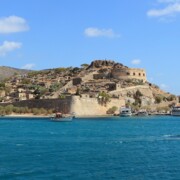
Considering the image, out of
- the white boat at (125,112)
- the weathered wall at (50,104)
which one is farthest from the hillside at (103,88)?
the white boat at (125,112)

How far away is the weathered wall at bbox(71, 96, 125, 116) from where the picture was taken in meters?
88.9

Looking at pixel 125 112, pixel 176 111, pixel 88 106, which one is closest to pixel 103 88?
pixel 125 112

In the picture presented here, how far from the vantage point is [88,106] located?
91.1m

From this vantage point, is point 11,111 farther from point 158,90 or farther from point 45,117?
→ point 158,90

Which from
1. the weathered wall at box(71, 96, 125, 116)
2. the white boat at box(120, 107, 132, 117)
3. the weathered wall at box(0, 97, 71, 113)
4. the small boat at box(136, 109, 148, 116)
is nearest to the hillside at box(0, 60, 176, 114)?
the weathered wall at box(71, 96, 125, 116)

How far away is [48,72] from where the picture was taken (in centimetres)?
14662

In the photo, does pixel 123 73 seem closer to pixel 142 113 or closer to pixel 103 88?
pixel 103 88

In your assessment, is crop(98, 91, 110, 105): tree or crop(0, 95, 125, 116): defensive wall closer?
crop(0, 95, 125, 116): defensive wall

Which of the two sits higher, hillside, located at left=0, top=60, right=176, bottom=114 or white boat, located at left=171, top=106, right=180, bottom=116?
hillside, located at left=0, top=60, right=176, bottom=114

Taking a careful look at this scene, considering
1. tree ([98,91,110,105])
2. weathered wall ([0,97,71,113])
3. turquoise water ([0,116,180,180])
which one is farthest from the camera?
tree ([98,91,110,105])

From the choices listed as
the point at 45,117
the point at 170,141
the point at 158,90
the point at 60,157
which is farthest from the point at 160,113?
the point at 60,157

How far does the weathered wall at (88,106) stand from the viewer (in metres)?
88.9

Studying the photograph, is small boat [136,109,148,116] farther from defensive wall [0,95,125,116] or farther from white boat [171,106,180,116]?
white boat [171,106,180,116]

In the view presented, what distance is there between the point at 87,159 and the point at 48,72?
118929mm
